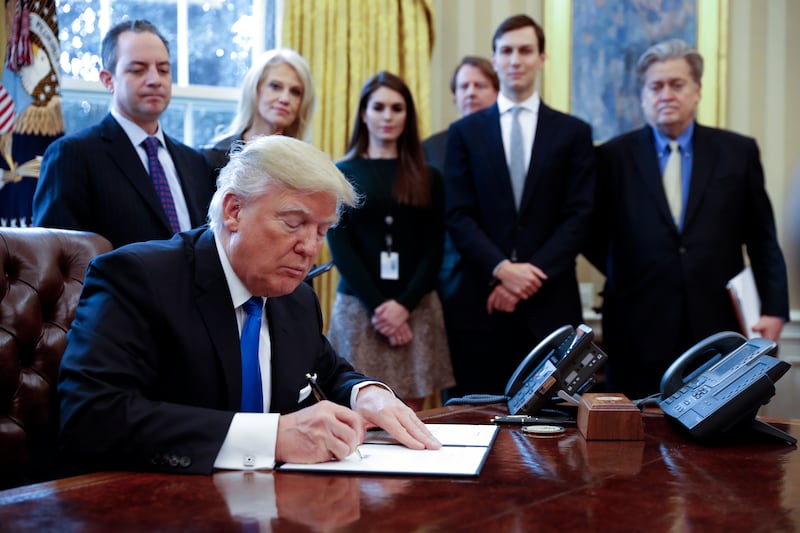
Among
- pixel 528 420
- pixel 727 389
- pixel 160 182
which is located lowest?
pixel 528 420

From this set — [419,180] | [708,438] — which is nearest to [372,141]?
[419,180]

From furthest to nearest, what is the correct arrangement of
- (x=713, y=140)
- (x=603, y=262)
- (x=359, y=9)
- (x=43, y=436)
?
(x=359, y=9) < (x=603, y=262) < (x=713, y=140) < (x=43, y=436)

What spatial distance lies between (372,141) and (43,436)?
91.6 inches

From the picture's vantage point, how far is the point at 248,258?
1.99m

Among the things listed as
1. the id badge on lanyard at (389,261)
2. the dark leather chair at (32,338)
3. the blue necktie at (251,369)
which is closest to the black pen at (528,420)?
the blue necktie at (251,369)

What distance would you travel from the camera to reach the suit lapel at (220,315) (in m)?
1.92

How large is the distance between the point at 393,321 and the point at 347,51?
5.73ft

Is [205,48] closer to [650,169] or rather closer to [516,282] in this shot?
[516,282]

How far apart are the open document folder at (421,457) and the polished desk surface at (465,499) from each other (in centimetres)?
3

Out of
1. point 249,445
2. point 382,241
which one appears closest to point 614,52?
point 382,241

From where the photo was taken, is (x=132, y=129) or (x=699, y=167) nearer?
(x=132, y=129)

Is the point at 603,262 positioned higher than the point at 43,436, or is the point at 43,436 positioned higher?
the point at 603,262

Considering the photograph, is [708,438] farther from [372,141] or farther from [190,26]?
[190,26]

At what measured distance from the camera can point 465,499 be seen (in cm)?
147
